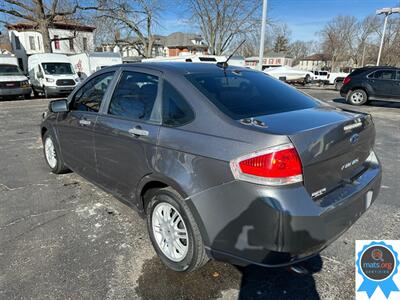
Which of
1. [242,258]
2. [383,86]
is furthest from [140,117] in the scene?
[383,86]

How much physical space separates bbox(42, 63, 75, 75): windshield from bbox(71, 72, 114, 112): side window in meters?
15.1

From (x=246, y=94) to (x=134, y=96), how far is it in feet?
3.48

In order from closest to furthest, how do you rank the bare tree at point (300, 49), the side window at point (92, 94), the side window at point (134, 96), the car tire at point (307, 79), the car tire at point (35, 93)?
the side window at point (134, 96) → the side window at point (92, 94) → the car tire at point (35, 93) → the car tire at point (307, 79) → the bare tree at point (300, 49)

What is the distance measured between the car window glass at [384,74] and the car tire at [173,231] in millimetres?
12695

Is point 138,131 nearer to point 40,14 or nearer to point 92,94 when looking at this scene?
point 92,94

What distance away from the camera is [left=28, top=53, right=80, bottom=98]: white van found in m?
16.2

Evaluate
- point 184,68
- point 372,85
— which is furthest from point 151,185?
point 372,85

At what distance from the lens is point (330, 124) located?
82.9 inches

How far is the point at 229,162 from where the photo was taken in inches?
74.9

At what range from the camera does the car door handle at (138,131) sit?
2.51 metres

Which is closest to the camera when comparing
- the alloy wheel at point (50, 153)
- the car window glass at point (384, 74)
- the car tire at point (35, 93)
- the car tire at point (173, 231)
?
the car tire at point (173, 231)

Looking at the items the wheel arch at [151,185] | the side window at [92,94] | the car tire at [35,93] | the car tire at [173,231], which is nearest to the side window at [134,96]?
the side window at [92,94]

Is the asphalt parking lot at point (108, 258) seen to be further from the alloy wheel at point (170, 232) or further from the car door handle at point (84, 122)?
the car door handle at point (84, 122)

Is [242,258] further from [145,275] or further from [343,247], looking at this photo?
[343,247]
